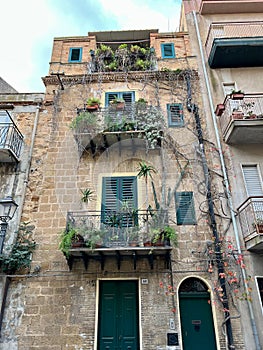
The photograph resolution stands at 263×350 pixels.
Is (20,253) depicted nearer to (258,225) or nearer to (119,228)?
(119,228)

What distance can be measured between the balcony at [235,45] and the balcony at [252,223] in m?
6.49

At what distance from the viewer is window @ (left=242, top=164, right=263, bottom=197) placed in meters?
9.86

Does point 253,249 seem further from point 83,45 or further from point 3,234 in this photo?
point 83,45

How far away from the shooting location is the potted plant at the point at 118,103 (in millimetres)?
11031

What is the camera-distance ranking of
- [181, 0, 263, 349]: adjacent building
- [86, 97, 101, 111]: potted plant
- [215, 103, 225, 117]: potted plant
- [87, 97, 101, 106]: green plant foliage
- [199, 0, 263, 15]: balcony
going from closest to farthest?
[181, 0, 263, 349]: adjacent building < [215, 103, 225, 117]: potted plant < [86, 97, 101, 111]: potted plant < [87, 97, 101, 106]: green plant foliage < [199, 0, 263, 15]: balcony

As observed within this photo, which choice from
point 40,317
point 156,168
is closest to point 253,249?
point 156,168

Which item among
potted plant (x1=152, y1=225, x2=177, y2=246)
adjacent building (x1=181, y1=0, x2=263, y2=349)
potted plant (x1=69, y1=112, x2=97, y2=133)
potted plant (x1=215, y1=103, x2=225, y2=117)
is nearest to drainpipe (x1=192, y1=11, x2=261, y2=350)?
adjacent building (x1=181, y1=0, x2=263, y2=349)

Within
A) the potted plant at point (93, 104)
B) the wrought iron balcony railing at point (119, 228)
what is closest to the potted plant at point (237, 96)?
the potted plant at point (93, 104)

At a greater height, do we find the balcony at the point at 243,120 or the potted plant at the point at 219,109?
the potted plant at the point at 219,109

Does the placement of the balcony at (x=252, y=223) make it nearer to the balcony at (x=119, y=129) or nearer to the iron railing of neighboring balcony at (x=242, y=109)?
the iron railing of neighboring balcony at (x=242, y=109)

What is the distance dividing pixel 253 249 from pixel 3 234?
8023 mm

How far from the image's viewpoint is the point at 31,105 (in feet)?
39.3

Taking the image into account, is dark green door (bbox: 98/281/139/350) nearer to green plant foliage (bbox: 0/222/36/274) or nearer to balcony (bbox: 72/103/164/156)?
green plant foliage (bbox: 0/222/36/274)

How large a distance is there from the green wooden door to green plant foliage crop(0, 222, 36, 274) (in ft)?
16.1
